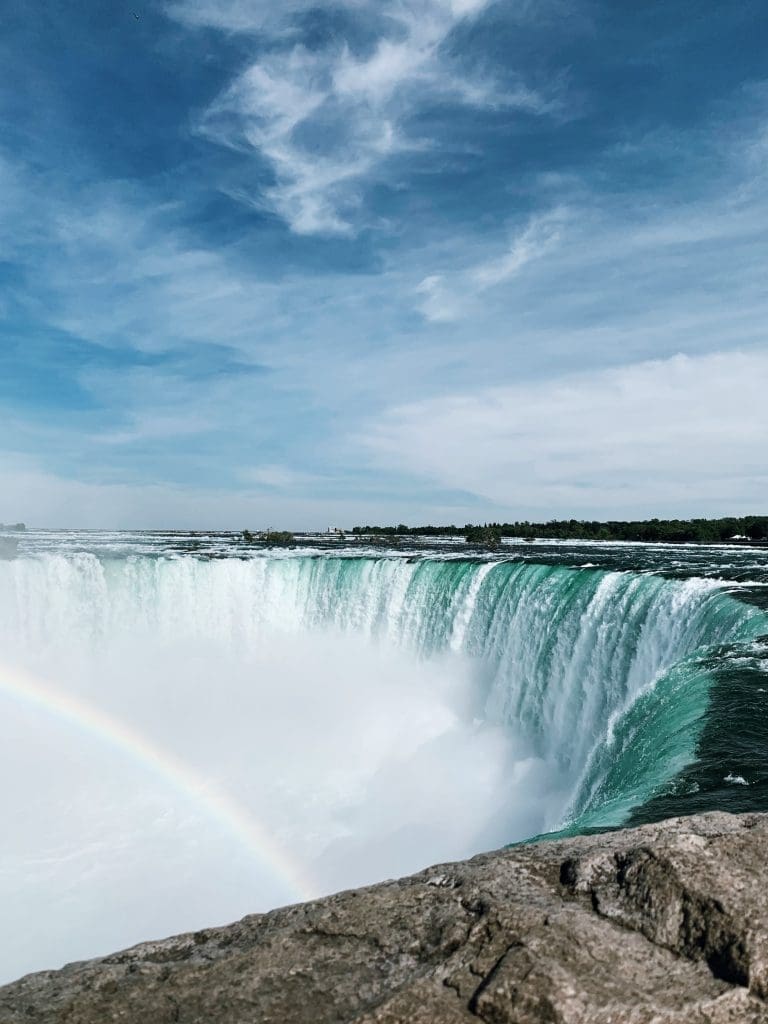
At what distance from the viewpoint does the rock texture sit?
188 centimetres

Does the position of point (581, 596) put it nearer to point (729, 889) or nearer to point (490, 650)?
point (490, 650)

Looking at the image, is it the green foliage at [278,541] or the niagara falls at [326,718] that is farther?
the green foliage at [278,541]

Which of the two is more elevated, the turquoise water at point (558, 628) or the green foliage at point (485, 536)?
the green foliage at point (485, 536)

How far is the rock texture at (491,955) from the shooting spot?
1883 mm

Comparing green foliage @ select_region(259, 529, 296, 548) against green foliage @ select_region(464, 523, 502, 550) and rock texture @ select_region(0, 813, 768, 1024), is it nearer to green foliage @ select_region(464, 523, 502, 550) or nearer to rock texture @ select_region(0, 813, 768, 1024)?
green foliage @ select_region(464, 523, 502, 550)

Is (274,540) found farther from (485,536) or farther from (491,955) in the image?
(491,955)

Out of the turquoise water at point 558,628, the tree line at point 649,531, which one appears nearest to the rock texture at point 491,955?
the turquoise water at point 558,628

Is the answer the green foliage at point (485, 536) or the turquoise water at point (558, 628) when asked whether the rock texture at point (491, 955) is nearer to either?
the turquoise water at point (558, 628)

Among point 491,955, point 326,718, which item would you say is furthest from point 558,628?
point 491,955

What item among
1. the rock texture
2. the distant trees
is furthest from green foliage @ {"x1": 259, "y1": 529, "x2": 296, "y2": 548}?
the rock texture

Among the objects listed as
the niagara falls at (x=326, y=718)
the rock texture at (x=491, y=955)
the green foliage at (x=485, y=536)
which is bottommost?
the niagara falls at (x=326, y=718)

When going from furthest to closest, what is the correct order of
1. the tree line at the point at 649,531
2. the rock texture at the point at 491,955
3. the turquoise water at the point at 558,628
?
the tree line at the point at 649,531
the turquoise water at the point at 558,628
the rock texture at the point at 491,955

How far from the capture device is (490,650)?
1938cm

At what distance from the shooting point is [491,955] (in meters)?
2.08
